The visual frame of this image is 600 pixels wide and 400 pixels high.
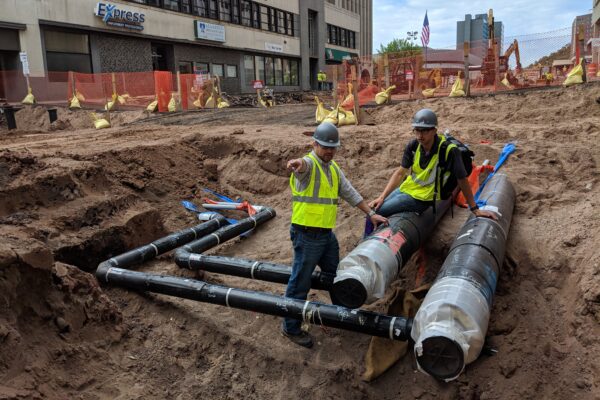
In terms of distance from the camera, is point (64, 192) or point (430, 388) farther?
point (64, 192)

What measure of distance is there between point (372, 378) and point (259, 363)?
1137 mm

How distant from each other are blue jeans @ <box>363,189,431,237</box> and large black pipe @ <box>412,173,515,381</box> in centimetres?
64

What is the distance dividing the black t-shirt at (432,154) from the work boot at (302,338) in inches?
81.7

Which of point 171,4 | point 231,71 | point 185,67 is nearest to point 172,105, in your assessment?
point 185,67

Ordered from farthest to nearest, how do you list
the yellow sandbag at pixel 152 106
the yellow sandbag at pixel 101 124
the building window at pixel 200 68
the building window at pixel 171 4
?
the building window at pixel 200 68 < the building window at pixel 171 4 < the yellow sandbag at pixel 152 106 < the yellow sandbag at pixel 101 124

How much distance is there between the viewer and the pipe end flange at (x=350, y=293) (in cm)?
393

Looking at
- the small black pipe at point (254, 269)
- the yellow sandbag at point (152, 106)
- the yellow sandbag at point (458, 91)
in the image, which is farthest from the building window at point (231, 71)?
the small black pipe at point (254, 269)

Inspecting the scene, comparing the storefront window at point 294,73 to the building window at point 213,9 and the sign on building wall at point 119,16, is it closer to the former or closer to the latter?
the building window at point 213,9

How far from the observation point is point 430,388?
3990 millimetres

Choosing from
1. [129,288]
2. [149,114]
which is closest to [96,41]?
[149,114]

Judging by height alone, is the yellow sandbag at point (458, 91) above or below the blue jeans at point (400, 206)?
above

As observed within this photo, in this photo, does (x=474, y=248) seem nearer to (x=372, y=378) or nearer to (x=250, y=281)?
(x=372, y=378)

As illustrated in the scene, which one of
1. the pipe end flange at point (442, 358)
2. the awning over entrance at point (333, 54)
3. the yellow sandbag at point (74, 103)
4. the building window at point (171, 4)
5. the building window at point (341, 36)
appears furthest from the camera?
the building window at point (341, 36)

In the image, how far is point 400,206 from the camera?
4.91m
